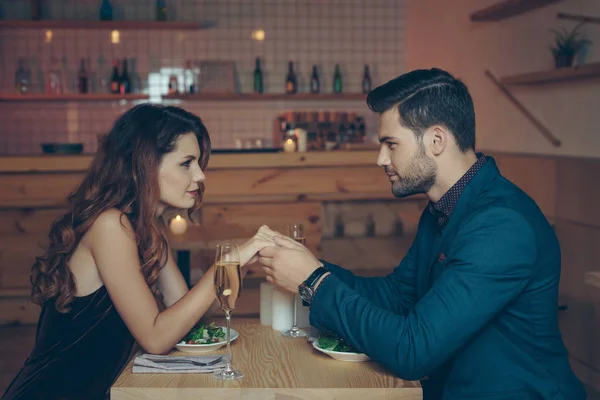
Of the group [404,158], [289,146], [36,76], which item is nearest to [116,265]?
[404,158]

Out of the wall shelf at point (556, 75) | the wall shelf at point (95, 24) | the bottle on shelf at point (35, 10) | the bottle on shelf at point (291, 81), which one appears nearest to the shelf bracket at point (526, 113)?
the wall shelf at point (556, 75)

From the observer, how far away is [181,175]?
201 centimetres

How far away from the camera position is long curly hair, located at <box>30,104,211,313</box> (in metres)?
1.87

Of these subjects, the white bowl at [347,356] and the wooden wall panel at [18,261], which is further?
the wooden wall panel at [18,261]

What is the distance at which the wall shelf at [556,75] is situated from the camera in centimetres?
343

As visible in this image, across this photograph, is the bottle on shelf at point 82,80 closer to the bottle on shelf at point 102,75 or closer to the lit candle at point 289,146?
the bottle on shelf at point 102,75

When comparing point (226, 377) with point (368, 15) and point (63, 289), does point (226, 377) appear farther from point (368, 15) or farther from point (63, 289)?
point (368, 15)

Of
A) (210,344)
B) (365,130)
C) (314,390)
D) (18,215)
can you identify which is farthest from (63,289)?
(365,130)

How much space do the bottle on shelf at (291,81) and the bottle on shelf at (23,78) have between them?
2.14 m

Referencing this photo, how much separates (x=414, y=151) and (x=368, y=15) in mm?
4798

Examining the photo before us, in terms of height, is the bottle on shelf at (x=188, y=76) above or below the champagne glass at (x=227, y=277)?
above

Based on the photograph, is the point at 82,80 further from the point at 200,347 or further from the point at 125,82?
the point at 200,347

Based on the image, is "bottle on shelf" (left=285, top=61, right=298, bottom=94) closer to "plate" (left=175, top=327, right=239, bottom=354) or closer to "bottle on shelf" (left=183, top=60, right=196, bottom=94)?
"bottle on shelf" (left=183, top=60, right=196, bottom=94)

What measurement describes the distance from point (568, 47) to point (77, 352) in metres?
2.97
